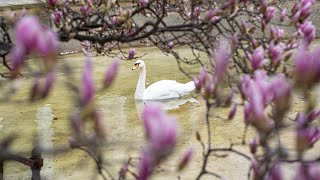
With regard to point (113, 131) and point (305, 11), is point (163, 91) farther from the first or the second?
point (305, 11)

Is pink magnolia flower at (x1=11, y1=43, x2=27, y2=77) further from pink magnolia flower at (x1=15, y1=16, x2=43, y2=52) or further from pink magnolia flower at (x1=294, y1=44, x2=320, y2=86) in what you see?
pink magnolia flower at (x1=294, y1=44, x2=320, y2=86)

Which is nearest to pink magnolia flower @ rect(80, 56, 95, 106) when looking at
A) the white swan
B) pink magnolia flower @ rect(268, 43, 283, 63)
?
pink magnolia flower @ rect(268, 43, 283, 63)

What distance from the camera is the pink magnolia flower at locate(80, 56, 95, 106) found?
668 millimetres

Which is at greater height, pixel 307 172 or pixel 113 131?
pixel 307 172

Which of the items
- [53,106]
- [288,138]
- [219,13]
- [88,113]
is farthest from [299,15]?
[53,106]

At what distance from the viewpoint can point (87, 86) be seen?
690mm

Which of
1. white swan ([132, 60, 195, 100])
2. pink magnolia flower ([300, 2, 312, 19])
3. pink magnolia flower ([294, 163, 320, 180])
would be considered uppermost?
pink magnolia flower ([294, 163, 320, 180])

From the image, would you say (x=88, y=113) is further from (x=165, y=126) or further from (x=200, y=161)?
(x=200, y=161)

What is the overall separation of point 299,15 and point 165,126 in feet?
3.37

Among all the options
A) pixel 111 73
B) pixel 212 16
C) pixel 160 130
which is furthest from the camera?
pixel 212 16

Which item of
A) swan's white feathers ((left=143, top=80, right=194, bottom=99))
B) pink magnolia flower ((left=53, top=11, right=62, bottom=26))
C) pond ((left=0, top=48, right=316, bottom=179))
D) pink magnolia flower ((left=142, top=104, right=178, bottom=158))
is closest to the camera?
pink magnolia flower ((left=142, top=104, right=178, bottom=158))

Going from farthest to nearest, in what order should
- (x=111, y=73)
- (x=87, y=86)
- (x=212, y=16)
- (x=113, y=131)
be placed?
1. (x=113, y=131)
2. (x=212, y=16)
3. (x=111, y=73)
4. (x=87, y=86)

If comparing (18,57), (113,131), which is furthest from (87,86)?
(113,131)

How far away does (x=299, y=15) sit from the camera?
1.51m
